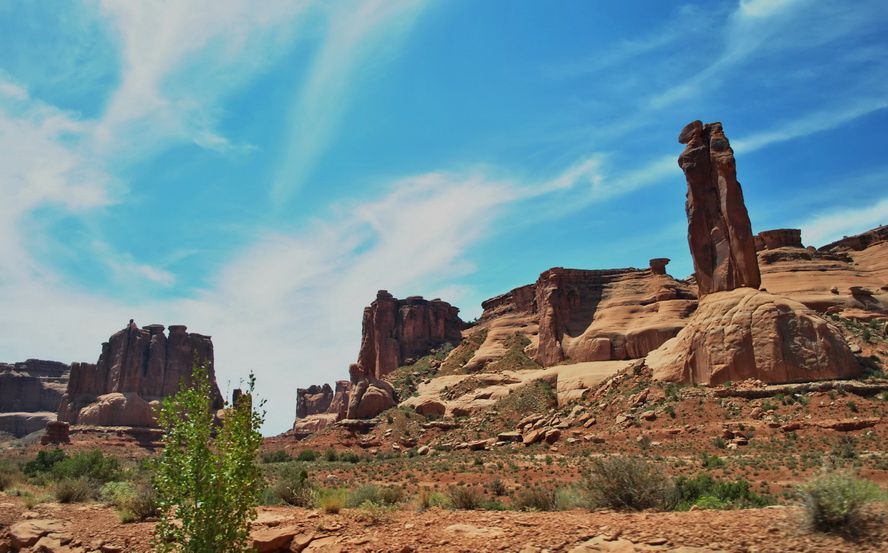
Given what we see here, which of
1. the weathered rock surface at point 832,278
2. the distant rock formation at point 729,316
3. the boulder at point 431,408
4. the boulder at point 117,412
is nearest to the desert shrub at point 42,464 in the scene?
the boulder at point 431,408

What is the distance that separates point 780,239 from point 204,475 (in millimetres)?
79893

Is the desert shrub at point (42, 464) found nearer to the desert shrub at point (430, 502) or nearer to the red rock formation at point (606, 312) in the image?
the desert shrub at point (430, 502)

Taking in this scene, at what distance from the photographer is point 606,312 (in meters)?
65.6

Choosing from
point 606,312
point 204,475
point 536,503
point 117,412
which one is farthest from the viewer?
point 117,412

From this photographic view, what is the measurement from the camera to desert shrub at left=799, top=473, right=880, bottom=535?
7.36 meters

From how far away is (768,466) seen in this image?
22.2m

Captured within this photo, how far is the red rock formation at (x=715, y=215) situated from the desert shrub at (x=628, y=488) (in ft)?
108

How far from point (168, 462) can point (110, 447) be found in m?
72.2

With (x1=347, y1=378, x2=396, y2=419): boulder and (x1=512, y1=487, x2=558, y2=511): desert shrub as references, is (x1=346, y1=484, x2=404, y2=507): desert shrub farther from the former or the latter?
(x1=347, y1=378, x2=396, y2=419): boulder

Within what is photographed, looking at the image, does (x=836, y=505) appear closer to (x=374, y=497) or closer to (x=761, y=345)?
(x=374, y=497)

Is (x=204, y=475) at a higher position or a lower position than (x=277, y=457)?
higher

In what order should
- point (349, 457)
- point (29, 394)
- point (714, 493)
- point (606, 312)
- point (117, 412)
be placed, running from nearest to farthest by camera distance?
point (714, 493), point (349, 457), point (606, 312), point (117, 412), point (29, 394)

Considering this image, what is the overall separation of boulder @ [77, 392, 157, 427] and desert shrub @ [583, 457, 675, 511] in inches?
3222

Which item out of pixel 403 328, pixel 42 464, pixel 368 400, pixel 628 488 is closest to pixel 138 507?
pixel 628 488
